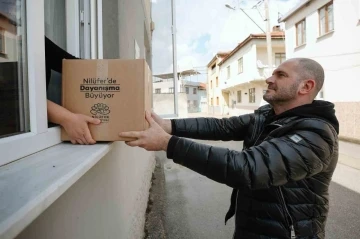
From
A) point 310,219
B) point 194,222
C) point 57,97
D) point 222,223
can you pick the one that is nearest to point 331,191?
point 222,223

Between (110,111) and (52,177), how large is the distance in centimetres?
58

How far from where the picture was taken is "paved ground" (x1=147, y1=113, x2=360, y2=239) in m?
3.01

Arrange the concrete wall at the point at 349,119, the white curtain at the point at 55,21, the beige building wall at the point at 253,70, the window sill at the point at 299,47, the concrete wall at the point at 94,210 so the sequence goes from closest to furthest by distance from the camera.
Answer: the concrete wall at the point at 94,210, the white curtain at the point at 55,21, the concrete wall at the point at 349,119, the window sill at the point at 299,47, the beige building wall at the point at 253,70

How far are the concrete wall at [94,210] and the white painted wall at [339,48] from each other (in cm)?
932

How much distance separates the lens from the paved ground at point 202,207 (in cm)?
301

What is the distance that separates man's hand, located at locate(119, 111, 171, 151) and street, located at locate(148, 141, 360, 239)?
204cm

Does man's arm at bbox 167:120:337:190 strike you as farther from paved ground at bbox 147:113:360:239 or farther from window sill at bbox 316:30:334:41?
window sill at bbox 316:30:334:41

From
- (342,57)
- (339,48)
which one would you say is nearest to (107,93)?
(342,57)

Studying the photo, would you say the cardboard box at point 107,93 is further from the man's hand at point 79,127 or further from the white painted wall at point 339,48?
the white painted wall at point 339,48

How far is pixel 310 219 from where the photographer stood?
1.40 metres

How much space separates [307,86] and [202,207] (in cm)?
264

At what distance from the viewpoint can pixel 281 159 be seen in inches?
46.9

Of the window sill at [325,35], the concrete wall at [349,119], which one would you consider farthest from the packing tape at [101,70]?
the window sill at [325,35]

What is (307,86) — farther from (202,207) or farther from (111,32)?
(202,207)
